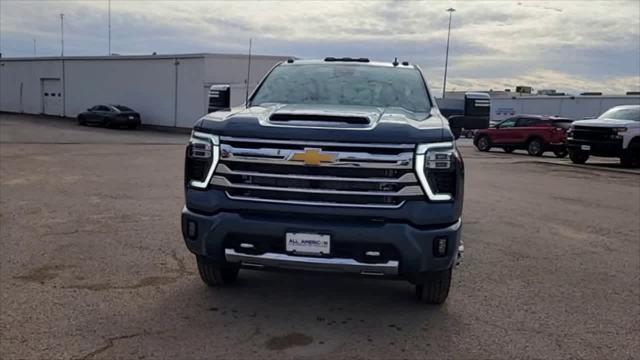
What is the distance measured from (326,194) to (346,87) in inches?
68.6

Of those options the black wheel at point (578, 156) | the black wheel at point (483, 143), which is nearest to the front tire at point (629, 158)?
the black wheel at point (578, 156)

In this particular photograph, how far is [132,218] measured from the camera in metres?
8.18

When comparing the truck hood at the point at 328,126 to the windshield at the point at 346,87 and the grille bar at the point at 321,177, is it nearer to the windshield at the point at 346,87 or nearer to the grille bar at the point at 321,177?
the grille bar at the point at 321,177

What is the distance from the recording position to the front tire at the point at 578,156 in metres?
20.2

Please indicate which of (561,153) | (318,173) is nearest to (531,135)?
(561,153)

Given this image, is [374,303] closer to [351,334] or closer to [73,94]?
[351,334]

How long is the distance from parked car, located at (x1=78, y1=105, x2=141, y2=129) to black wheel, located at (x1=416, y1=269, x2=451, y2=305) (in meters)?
34.9

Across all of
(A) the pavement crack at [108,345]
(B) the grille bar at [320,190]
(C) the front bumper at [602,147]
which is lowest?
(A) the pavement crack at [108,345]

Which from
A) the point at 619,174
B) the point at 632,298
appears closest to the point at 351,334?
the point at 632,298

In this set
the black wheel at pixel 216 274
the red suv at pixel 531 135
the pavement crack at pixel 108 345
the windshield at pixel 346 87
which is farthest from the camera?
the red suv at pixel 531 135

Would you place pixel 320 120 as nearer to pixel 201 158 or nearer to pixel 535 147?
pixel 201 158

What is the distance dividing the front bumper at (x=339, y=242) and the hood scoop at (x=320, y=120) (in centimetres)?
66

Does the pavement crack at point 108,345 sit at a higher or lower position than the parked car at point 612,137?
lower

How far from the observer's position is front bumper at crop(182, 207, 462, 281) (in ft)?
13.3
